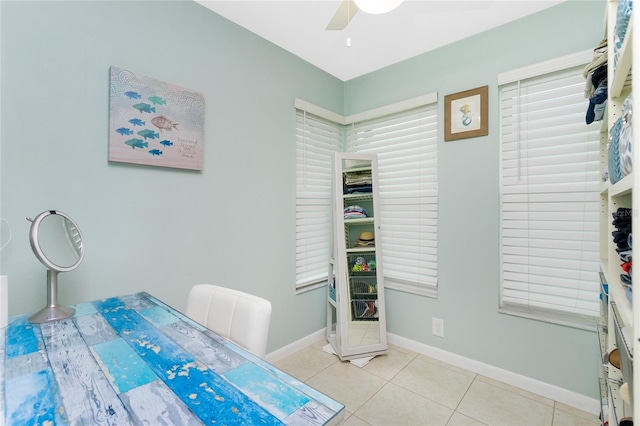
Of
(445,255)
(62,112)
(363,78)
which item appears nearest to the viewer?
(62,112)

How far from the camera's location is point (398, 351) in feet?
8.30

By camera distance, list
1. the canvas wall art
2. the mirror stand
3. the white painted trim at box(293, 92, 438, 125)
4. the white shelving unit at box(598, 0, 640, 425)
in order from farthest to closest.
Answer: the white painted trim at box(293, 92, 438, 125)
the canvas wall art
the mirror stand
the white shelving unit at box(598, 0, 640, 425)

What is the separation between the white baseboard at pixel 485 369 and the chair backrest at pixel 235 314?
1170mm

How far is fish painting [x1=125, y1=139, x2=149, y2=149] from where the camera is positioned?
1556 millimetres

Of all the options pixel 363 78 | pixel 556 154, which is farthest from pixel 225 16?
pixel 556 154

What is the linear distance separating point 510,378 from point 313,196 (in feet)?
6.62

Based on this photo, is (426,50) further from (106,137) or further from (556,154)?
(106,137)

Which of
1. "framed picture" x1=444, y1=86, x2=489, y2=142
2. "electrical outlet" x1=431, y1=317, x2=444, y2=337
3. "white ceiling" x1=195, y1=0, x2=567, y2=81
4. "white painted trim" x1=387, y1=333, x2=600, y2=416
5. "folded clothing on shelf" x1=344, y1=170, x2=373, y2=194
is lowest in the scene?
"white painted trim" x1=387, y1=333, x2=600, y2=416

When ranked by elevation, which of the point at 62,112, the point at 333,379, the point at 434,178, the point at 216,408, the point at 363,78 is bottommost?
the point at 333,379

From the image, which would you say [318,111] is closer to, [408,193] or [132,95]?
[408,193]

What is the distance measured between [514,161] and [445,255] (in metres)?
0.84

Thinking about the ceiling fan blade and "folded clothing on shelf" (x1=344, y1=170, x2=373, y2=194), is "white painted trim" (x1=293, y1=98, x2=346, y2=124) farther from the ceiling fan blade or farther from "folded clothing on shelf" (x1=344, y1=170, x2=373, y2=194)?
the ceiling fan blade

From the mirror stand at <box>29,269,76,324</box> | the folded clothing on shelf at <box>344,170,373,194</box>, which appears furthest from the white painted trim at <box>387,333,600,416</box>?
the mirror stand at <box>29,269,76,324</box>

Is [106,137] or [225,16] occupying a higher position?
[225,16]
